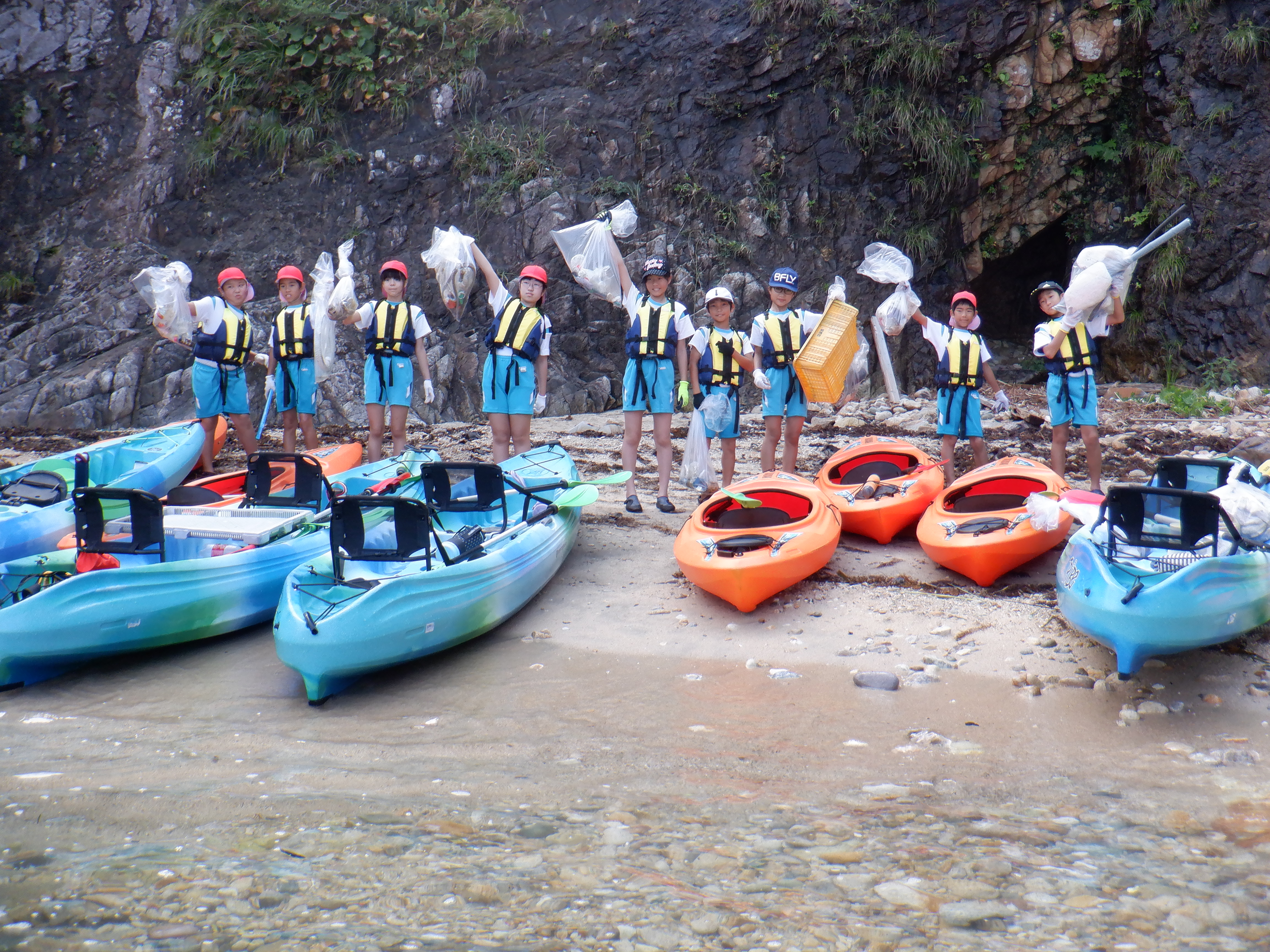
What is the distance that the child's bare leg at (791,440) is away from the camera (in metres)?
6.80

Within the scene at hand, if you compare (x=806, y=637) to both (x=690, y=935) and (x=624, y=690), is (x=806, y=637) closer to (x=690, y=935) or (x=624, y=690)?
(x=624, y=690)

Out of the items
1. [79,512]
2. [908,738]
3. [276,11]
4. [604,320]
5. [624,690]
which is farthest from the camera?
[276,11]

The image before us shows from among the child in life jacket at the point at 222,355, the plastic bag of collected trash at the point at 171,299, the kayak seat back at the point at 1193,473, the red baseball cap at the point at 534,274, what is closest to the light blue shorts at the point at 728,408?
the red baseball cap at the point at 534,274

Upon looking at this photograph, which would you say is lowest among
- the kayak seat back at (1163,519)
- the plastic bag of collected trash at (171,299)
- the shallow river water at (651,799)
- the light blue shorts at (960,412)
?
the shallow river water at (651,799)

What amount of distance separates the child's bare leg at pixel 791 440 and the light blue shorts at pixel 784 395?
0.15 ft

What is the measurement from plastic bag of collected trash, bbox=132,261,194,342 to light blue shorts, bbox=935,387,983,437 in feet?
18.7

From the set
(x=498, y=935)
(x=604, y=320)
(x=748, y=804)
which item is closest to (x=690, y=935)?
(x=498, y=935)

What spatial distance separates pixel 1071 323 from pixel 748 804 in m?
4.18

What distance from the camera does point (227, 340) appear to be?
7539 millimetres

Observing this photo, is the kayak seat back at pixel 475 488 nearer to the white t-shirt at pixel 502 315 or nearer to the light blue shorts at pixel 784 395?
the white t-shirt at pixel 502 315

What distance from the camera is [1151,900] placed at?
2.65 meters

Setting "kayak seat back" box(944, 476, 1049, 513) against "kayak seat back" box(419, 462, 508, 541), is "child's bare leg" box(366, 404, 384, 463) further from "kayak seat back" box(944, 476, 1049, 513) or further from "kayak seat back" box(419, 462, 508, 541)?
"kayak seat back" box(944, 476, 1049, 513)

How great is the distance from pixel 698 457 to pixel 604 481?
0.71m

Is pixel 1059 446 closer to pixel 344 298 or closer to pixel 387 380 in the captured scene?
pixel 387 380
